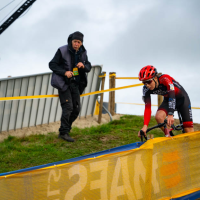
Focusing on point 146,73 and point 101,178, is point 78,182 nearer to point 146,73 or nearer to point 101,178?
point 101,178

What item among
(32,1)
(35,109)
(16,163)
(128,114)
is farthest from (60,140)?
(32,1)

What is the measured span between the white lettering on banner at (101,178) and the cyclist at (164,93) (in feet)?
5.78

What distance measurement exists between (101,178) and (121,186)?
32cm

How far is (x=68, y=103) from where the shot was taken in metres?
7.34

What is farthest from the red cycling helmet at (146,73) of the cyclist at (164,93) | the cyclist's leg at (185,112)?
the cyclist's leg at (185,112)

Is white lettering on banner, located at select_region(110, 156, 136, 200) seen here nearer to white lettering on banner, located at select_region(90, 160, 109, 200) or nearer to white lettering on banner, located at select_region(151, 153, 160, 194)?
white lettering on banner, located at select_region(90, 160, 109, 200)

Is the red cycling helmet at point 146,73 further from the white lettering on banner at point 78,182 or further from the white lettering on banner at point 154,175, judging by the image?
the white lettering on banner at point 78,182

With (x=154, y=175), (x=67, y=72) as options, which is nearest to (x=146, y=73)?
(x=154, y=175)

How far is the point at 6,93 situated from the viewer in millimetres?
9000

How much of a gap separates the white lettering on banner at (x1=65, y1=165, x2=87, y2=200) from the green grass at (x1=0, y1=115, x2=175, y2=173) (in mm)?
2934

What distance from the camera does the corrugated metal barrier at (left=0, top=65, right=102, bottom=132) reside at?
29.7 ft

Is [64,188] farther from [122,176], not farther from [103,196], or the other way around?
[122,176]

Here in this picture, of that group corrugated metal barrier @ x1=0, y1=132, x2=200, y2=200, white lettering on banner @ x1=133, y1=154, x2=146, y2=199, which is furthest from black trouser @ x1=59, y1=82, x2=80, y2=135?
white lettering on banner @ x1=133, y1=154, x2=146, y2=199

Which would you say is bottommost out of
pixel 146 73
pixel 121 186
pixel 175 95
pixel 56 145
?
pixel 121 186
